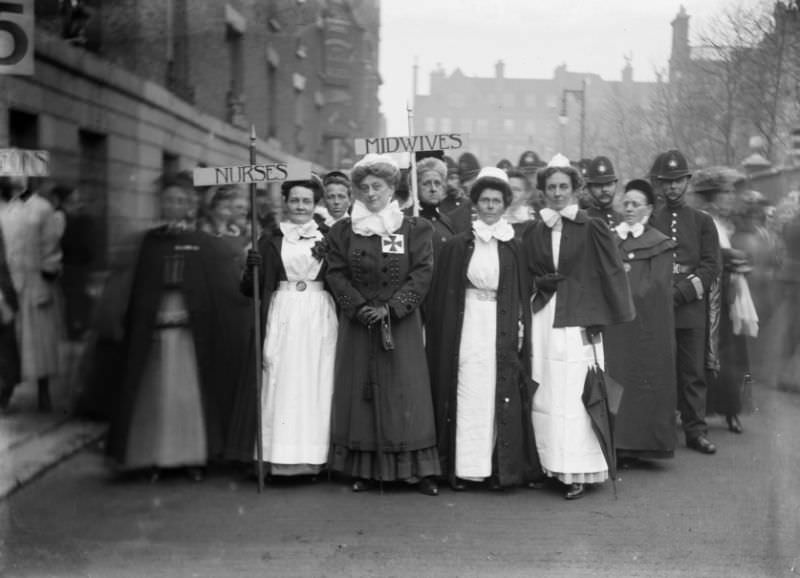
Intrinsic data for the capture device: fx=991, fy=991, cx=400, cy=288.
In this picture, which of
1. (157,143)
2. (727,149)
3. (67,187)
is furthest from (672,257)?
(67,187)

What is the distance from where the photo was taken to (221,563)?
184 inches

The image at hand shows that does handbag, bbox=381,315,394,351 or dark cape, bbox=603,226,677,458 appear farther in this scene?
Answer: dark cape, bbox=603,226,677,458

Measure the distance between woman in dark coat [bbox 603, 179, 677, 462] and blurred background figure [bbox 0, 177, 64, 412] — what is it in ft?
12.3

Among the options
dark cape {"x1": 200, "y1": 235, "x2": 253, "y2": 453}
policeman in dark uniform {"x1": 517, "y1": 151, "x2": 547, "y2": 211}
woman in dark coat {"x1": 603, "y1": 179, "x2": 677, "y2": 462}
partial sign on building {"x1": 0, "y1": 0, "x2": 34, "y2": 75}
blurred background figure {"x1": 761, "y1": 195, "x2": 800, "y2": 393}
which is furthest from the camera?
blurred background figure {"x1": 761, "y1": 195, "x2": 800, "y2": 393}

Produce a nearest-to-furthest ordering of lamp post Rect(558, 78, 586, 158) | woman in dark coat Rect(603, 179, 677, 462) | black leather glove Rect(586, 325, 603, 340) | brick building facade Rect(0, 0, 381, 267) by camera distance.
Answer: black leather glove Rect(586, 325, 603, 340)
brick building facade Rect(0, 0, 381, 267)
woman in dark coat Rect(603, 179, 677, 462)
lamp post Rect(558, 78, 586, 158)

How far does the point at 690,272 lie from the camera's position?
6.99 m

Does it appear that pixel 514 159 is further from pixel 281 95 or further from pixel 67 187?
pixel 67 187

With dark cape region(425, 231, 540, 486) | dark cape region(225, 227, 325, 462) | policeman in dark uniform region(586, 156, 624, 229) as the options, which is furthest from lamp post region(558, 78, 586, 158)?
dark cape region(225, 227, 325, 462)

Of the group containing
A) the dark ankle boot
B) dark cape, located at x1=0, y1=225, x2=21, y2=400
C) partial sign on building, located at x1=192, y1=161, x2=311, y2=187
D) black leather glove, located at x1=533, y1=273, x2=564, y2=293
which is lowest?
the dark ankle boot

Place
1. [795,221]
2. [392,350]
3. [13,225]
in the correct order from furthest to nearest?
[795,221] → [13,225] → [392,350]

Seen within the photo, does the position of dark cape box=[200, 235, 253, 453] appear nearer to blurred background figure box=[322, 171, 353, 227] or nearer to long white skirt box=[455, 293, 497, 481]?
blurred background figure box=[322, 171, 353, 227]

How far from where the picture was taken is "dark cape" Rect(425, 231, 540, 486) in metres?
5.80

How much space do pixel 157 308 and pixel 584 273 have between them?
2.53 meters

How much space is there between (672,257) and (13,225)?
431 centimetres
